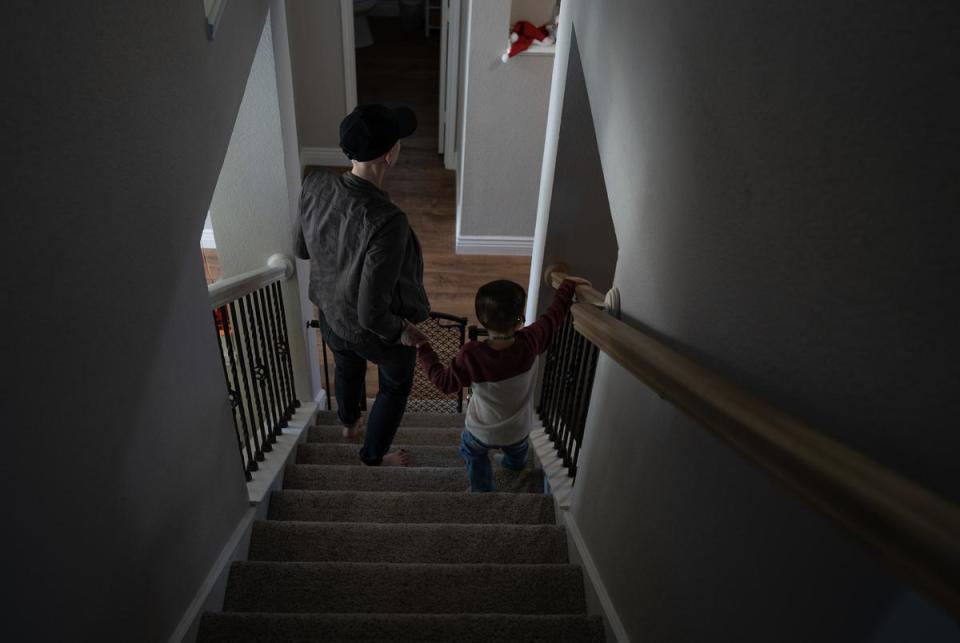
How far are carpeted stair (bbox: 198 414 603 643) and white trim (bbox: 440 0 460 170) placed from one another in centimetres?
410

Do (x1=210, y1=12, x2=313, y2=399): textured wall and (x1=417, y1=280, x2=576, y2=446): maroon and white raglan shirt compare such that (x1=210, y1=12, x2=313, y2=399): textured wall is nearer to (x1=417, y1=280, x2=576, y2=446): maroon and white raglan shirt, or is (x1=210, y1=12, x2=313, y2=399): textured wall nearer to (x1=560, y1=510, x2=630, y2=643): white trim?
(x1=417, y1=280, x2=576, y2=446): maroon and white raglan shirt

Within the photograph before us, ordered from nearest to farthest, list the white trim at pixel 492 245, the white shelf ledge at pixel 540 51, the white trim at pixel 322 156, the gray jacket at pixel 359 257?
the gray jacket at pixel 359 257 → the white shelf ledge at pixel 540 51 → the white trim at pixel 492 245 → the white trim at pixel 322 156

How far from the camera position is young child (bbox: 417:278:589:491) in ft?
5.72

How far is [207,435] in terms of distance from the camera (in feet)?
5.21

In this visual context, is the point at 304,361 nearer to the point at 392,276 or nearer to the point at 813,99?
the point at 392,276

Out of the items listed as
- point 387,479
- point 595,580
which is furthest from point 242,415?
point 595,580

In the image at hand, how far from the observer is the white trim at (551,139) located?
2.14 meters

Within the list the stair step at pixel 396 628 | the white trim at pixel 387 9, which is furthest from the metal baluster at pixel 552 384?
the white trim at pixel 387 9

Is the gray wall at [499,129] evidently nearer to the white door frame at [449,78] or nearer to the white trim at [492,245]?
the white trim at [492,245]

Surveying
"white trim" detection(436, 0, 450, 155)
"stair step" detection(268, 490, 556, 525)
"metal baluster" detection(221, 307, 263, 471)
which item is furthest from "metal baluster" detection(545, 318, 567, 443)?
"white trim" detection(436, 0, 450, 155)

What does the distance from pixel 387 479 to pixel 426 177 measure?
164 inches

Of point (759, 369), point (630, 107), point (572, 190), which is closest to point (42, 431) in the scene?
point (759, 369)

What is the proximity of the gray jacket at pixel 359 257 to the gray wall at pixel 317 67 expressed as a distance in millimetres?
3765

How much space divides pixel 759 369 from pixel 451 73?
5248 millimetres
